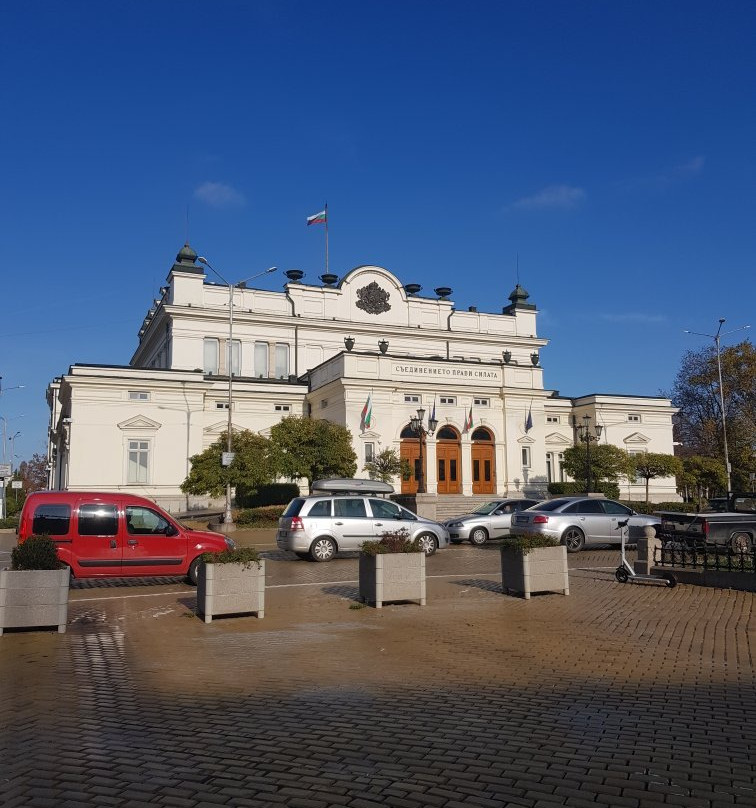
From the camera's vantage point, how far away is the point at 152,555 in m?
14.8

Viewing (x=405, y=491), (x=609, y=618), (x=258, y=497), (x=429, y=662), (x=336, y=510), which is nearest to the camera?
(x=429, y=662)

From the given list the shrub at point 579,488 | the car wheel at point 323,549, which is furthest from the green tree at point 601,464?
the car wheel at point 323,549

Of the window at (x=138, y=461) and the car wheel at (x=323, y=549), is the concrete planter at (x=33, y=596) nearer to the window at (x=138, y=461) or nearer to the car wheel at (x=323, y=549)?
the car wheel at (x=323, y=549)

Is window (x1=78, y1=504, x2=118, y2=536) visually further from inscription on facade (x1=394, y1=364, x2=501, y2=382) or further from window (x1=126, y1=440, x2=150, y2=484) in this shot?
inscription on facade (x1=394, y1=364, x2=501, y2=382)

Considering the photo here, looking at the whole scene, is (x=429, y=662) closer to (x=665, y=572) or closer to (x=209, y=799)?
(x=209, y=799)

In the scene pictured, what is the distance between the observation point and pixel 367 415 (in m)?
42.3

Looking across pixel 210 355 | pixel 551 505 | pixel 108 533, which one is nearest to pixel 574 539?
pixel 551 505

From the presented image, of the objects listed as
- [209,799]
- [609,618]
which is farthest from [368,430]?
[209,799]

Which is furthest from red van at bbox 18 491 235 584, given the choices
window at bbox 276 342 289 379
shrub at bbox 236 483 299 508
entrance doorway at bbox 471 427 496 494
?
window at bbox 276 342 289 379

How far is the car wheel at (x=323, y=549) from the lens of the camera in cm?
1939

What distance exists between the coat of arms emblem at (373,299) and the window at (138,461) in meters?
21.6

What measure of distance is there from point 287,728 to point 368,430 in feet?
122

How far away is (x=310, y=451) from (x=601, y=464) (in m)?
18.3

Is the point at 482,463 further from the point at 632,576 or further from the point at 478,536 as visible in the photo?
the point at 632,576
